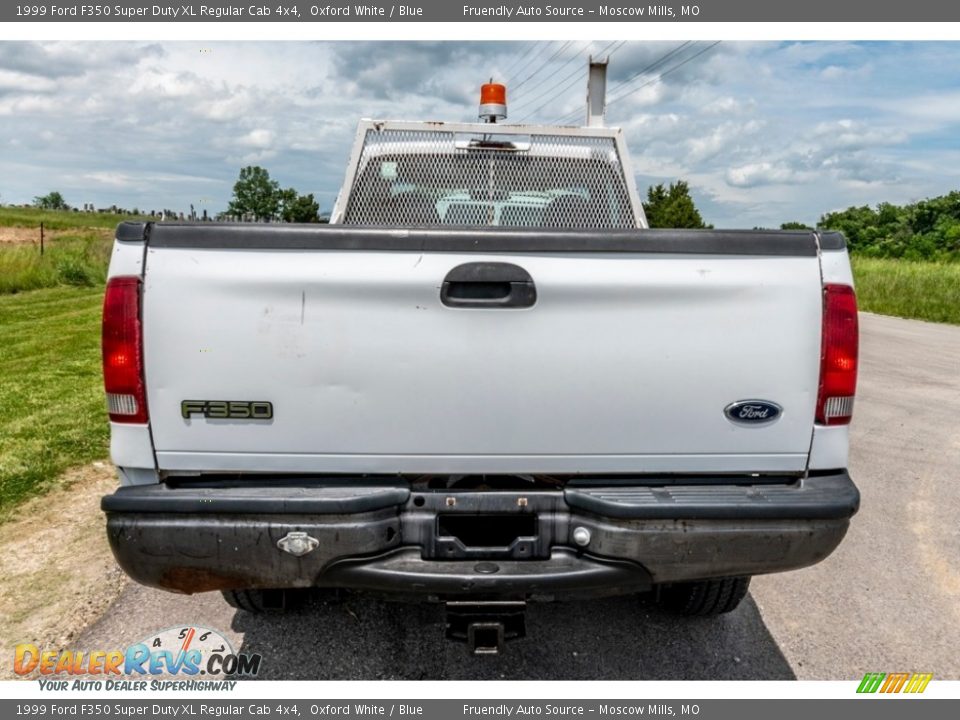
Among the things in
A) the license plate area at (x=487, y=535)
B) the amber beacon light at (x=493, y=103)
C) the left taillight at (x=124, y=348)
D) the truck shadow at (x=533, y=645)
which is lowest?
the truck shadow at (x=533, y=645)

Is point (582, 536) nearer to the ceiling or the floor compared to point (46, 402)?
nearer to the ceiling

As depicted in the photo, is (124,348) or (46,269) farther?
(46,269)

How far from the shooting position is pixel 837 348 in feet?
8.00

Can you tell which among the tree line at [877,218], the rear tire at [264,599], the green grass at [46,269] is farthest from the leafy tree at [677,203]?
the rear tire at [264,599]

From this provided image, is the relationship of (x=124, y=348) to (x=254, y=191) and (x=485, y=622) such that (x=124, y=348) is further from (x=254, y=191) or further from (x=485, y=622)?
(x=254, y=191)

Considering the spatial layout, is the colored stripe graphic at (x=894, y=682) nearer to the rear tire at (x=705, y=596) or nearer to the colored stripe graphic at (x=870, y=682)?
the colored stripe graphic at (x=870, y=682)

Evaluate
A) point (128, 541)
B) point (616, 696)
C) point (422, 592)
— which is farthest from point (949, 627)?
point (128, 541)

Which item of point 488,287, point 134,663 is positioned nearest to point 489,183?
point 488,287

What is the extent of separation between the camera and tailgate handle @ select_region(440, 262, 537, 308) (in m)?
2.38

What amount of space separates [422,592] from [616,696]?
0.96 meters

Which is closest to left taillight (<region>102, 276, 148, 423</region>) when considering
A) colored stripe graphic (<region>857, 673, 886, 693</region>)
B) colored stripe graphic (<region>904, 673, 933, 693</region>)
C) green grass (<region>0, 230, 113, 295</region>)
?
colored stripe graphic (<region>857, 673, 886, 693</region>)

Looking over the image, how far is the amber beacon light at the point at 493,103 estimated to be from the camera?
16.1 ft

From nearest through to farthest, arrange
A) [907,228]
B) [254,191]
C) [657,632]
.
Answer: [657,632], [254,191], [907,228]

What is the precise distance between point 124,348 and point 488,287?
3.79ft
